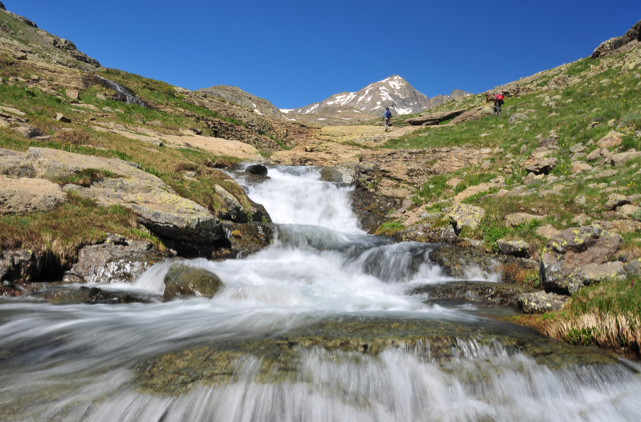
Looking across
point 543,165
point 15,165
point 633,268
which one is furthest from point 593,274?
point 15,165

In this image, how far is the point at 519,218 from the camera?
1075 centimetres

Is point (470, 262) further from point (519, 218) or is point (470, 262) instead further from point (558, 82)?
point (558, 82)

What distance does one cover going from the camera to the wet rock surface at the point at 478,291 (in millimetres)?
7348

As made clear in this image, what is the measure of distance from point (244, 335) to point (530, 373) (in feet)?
14.2

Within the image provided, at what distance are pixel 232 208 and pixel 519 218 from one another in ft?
37.3

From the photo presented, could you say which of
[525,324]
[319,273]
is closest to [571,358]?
[525,324]

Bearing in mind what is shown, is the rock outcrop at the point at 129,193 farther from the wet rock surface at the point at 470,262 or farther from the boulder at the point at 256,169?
the boulder at the point at 256,169

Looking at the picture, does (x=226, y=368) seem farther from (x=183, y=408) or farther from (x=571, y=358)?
(x=571, y=358)

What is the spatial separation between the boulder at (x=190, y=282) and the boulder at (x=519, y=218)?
32.3ft

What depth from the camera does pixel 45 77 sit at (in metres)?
26.9

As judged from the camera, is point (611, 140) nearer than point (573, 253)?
No

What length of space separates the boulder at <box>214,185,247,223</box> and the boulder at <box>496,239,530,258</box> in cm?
1040

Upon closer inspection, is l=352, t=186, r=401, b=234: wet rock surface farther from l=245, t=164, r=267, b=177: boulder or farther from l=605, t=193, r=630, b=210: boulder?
l=605, t=193, r=630, b=210: boulder

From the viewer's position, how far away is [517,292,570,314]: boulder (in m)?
6.16
